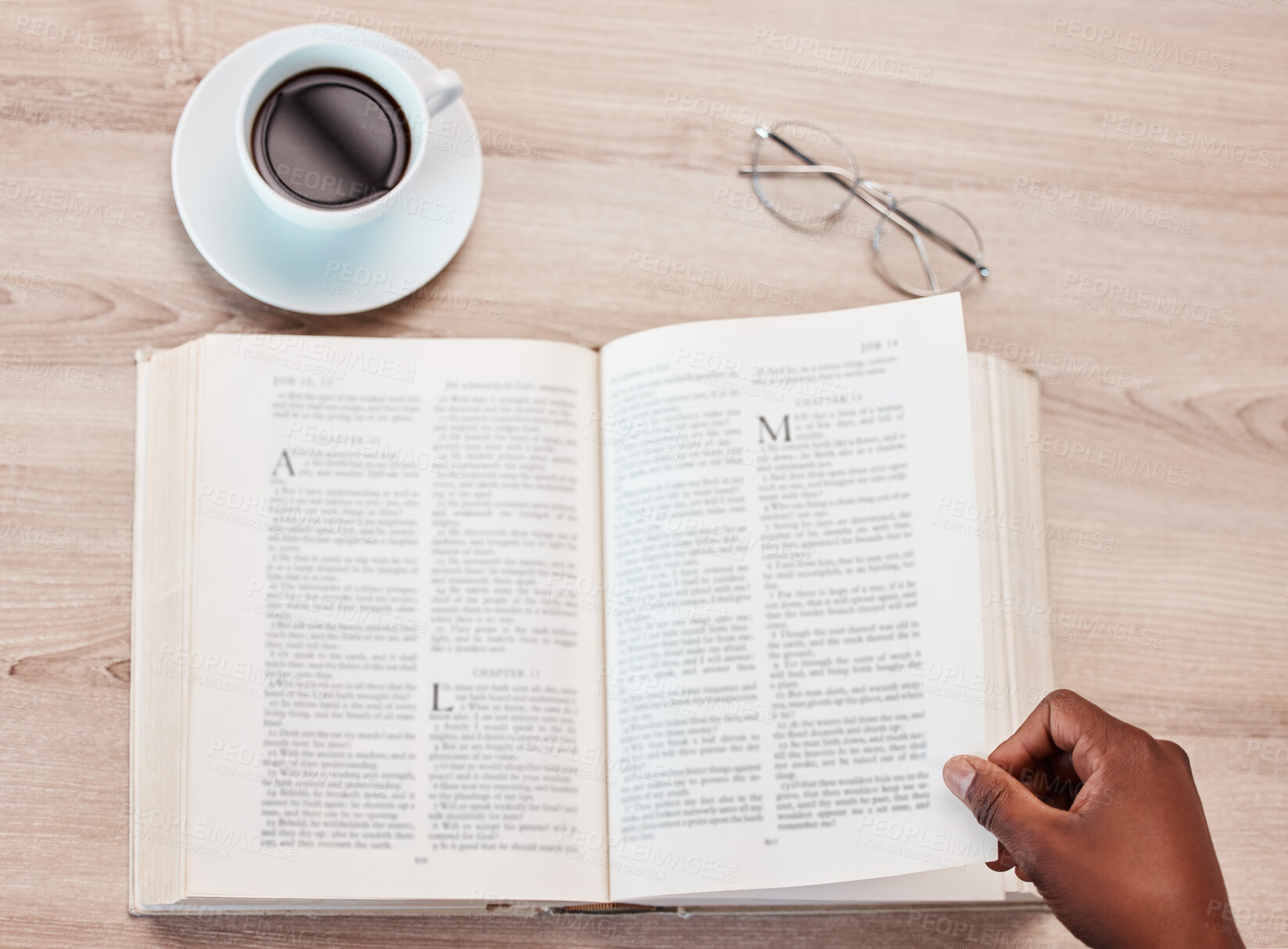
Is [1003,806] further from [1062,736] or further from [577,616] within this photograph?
[577,616]

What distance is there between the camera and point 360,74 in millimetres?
697

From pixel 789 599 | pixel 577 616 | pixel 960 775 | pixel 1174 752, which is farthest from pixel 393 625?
pixel 1174 752

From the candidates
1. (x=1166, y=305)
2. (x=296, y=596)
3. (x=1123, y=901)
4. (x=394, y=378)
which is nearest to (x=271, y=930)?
(x=296, y=596)

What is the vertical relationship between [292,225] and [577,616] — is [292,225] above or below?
above

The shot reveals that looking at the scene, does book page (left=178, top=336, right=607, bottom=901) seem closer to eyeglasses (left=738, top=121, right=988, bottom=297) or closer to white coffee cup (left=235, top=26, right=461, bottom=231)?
white coffee cup (left=235, top=26, right=461, bottom=231)

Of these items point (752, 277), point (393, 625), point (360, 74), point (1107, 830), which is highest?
point (360, 74)

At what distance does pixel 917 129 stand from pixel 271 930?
74 cm

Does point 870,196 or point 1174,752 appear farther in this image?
point 870,196

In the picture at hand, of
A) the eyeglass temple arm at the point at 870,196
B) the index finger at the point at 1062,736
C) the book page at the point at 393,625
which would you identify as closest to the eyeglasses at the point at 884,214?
the eyeglass temple arm at the point at 870,196

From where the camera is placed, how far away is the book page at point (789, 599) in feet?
2.26

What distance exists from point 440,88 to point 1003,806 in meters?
0.57

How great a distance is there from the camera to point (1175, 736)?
0.74 metres

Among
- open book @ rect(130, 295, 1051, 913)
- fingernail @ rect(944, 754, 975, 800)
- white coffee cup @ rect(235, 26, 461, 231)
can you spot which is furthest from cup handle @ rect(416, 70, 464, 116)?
fingernail @ rect(944, 754, 975, 800)

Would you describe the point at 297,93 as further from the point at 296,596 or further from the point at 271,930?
the point at 271,930
